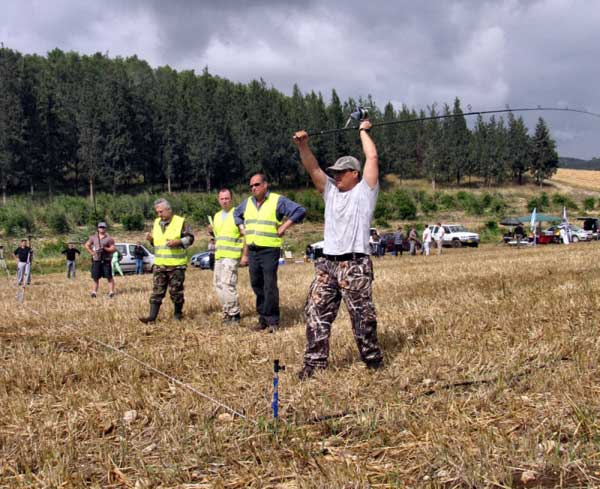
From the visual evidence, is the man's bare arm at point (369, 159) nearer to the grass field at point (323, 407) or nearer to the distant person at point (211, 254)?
the grass field at point (323, 407)

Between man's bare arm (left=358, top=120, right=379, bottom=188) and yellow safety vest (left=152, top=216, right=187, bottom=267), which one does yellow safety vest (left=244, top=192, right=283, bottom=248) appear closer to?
yellow safety vest (left=152, top=216, right=187, bottom=267)

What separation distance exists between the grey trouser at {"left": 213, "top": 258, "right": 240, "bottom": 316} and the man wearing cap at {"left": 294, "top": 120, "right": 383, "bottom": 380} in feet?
10.7

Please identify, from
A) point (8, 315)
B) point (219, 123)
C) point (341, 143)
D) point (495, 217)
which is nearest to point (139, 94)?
point (219, 123)

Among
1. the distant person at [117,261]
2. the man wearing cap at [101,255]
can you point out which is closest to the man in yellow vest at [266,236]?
the man wearing cap at [101,255]

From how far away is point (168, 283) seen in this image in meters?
8.58

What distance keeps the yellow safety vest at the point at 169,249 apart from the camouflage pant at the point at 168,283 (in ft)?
0.35

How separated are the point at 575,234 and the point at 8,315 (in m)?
43.3

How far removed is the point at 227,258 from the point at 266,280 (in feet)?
3.46

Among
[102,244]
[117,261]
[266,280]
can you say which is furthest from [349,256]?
[117,261]

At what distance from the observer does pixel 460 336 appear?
5.82 metres

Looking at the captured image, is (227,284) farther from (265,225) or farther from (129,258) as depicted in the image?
(129,258)

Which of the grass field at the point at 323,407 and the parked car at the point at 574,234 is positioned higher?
the grass field at the point at 323,407

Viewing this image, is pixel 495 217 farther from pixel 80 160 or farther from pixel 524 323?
pixel 524 323

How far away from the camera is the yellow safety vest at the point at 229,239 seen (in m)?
8.34
